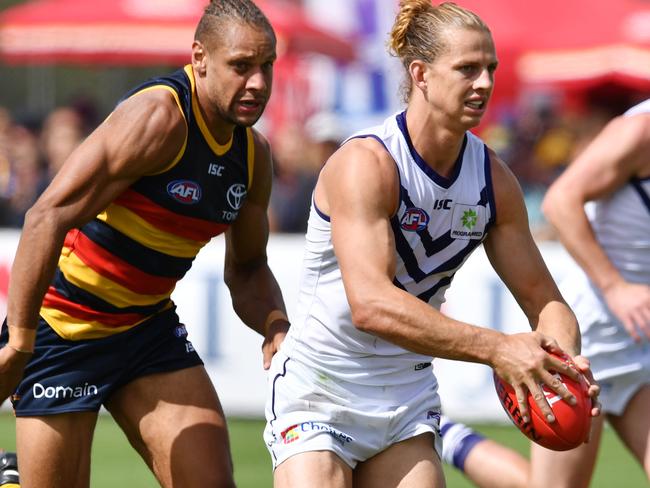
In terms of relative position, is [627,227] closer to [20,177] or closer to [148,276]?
[148,276]

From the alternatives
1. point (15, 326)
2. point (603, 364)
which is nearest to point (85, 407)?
point (15, 326)

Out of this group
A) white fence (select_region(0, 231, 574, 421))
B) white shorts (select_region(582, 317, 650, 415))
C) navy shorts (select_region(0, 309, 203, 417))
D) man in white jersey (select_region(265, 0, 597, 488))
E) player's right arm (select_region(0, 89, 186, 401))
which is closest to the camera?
man in white jersey (select_region(265, 0, 597, 488))

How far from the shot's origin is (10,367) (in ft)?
15.7

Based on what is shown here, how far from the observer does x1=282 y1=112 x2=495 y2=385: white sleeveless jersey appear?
14.8 ft

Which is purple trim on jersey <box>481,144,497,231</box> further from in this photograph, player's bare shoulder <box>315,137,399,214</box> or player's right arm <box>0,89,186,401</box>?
player's right arm <box>0,89,186,401</box>

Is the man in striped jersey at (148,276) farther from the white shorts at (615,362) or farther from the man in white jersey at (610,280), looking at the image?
the white shorts at (615,362)

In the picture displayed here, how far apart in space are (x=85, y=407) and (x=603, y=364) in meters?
2.27

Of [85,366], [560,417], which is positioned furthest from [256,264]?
[560,417]

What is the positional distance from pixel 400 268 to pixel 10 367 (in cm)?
142

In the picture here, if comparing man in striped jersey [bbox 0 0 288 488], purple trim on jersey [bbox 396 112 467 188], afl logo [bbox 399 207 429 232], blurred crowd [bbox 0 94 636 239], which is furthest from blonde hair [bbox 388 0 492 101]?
blurred crowd [bbox 0 94 636 239]

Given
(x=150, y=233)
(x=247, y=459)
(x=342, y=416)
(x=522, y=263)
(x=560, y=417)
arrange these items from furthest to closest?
(x=247, y=459), (x=150, y=233), (x=522, y=263), (x=342, y=416), (x=560, y=417)

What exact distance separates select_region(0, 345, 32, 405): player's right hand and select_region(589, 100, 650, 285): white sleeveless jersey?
8.30ft

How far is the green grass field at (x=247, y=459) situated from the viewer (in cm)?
796

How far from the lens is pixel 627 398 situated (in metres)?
5.86
